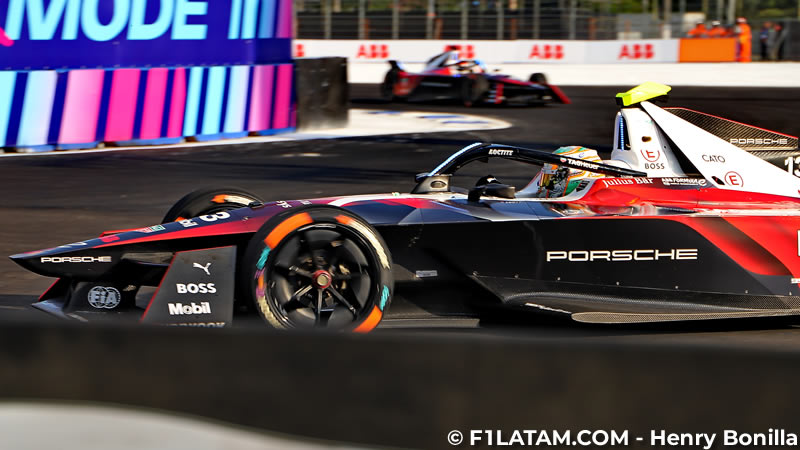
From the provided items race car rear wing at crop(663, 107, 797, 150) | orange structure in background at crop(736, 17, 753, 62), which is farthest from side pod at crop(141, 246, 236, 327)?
orange structure in background at crop(736, 17, 753, 62)

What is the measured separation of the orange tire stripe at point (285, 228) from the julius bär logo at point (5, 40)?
10500 millimetres

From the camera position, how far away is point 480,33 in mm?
33000

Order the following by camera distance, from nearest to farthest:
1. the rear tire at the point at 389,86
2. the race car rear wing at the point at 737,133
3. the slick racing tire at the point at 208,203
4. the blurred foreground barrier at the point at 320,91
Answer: the slick racing tire at the point at 208,203 < the race car rear wing at the point at 737,133 < the blurred foreground barrier at the point at 320,91 < the rear tire at the point at 389,86

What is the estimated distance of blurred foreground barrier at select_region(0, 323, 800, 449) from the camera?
3.01 m

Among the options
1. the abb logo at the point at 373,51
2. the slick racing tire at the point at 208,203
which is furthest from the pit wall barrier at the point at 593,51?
the slick racing tire at the point at 208,203

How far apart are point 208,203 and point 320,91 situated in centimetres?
1172

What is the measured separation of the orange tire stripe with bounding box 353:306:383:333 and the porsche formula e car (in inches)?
0.4

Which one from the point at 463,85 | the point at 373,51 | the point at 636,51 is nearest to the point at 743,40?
the point at 636,51

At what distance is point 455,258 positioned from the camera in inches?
211

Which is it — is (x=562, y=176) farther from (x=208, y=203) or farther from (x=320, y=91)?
(x=320, y=91)

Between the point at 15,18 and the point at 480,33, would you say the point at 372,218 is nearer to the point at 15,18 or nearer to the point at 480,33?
the point at 15,18

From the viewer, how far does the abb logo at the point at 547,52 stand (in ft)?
105

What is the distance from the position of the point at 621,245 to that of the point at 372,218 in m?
1.32

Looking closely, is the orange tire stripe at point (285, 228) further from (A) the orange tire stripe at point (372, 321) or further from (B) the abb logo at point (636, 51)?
(B) the abb logo at point (636, 51)
